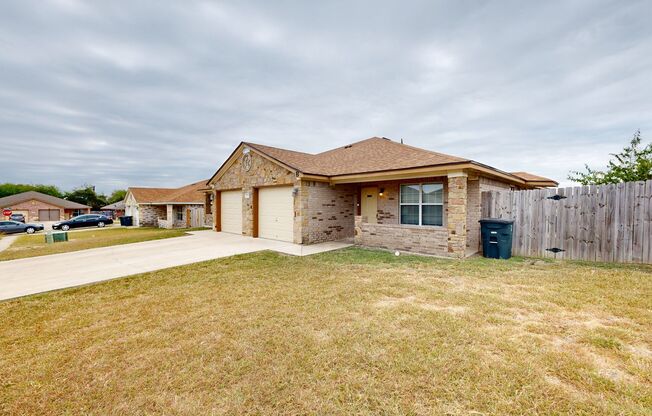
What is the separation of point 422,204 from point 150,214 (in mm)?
28321

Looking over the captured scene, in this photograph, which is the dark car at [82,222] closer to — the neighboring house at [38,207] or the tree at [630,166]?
the neighboring house at [38,207]

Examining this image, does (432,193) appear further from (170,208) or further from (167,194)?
(167,194)

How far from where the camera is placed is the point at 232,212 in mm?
15336

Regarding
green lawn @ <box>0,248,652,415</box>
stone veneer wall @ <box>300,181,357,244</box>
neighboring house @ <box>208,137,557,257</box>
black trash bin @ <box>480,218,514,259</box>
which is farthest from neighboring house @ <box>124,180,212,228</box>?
black trash bin @ <box>480,218,514,259</box>

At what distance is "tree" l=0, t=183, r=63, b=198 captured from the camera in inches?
2410

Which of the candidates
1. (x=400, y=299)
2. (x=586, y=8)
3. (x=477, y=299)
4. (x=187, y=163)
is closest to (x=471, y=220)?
(x=477, y=299)

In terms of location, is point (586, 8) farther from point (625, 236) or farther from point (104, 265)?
point (104, 265)

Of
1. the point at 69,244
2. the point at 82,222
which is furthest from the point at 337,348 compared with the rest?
the point at 82,222

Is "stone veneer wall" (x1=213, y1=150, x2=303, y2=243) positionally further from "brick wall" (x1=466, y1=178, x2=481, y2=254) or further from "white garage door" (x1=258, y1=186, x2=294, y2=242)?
"brick wall" (x1=466, y1=178, x2=481, y2=254)

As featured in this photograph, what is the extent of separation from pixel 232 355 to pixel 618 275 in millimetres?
8377

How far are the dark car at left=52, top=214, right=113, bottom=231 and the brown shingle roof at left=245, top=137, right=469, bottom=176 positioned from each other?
87.3 ft

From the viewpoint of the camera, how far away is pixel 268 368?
2.74 m

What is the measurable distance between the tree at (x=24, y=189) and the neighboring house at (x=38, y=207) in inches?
997

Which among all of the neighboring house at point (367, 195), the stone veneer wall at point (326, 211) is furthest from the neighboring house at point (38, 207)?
the stone veneer wall at point (326, 211)
